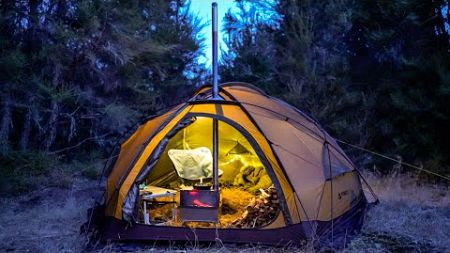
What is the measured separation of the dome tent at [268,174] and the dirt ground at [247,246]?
0.15m

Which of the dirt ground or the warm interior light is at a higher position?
the warm interior light

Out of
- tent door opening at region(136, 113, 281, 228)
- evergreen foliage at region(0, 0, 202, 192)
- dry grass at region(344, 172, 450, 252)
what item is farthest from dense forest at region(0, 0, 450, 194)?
tent door opening at region(136, 113, 281, 228)

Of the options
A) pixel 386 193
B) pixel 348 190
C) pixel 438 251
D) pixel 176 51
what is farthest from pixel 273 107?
pixel 176 51

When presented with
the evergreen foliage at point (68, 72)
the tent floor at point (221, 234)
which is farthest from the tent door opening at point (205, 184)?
the evergreen foliage at point (68, 72)

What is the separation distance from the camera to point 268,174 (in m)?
4.60

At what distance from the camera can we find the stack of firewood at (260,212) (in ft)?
16.5

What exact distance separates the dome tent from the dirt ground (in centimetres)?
15

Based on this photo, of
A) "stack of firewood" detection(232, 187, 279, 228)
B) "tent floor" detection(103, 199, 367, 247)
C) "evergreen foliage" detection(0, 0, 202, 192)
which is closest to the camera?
"tent floor" detection(103, 199, 367, 247)

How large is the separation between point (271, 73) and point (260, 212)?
6644 mm

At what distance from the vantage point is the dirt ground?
177 inches

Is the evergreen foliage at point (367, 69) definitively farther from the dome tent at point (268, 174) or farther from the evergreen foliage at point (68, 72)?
the dome tent at point (268, 174)

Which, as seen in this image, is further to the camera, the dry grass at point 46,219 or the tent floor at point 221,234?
the dry grass at point 46,219

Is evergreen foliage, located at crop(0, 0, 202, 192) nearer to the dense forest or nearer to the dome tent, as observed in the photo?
the dense forest

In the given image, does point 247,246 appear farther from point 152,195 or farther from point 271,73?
point 271,73
